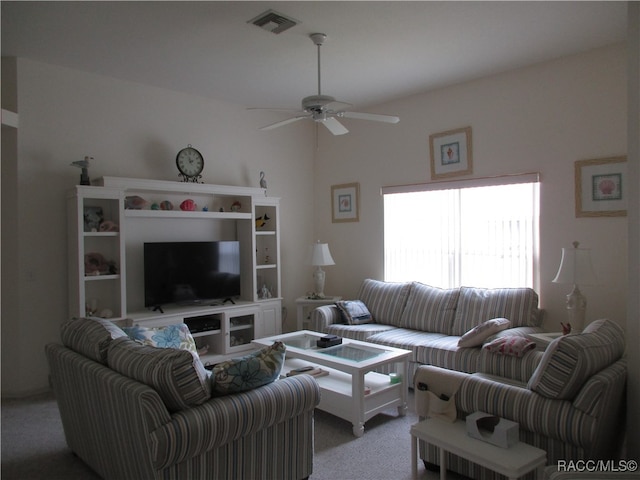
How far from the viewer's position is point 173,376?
208 cm

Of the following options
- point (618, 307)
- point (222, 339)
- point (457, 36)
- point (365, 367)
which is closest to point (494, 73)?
point (457, 36)

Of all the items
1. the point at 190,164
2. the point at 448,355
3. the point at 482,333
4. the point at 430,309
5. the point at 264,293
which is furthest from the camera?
the point at 264,293

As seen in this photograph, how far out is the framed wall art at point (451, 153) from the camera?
4.76 meters

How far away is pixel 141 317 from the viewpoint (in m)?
4.36

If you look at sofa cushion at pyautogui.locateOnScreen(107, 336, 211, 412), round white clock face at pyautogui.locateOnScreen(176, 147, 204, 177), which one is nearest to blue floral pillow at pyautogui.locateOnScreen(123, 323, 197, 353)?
sofa cushion at pyautogui.locateOnScreen(107, 336, 211, 412)

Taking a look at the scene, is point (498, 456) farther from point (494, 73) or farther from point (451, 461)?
point (494, 73)

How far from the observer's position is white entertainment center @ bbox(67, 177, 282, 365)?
4.18 metres

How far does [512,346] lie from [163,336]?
2450mm

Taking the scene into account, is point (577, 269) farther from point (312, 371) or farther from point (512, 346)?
point (312, 371)

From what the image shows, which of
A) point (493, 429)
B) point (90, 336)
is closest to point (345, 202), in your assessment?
point (90, 336)

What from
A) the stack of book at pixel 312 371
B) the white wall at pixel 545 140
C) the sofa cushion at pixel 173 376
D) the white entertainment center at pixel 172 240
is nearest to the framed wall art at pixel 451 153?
the white wall at pixel 545 140

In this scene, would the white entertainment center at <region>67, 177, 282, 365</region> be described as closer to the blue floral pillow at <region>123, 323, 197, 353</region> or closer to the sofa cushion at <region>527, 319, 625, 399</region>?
the blue floral pillow at <region>123, 323, 197, 353</region>

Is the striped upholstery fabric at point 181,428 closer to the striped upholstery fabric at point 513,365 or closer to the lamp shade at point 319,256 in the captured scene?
the striped upholstery fabric at point 513,365

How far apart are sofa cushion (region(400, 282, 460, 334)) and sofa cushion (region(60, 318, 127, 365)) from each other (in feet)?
9.62
